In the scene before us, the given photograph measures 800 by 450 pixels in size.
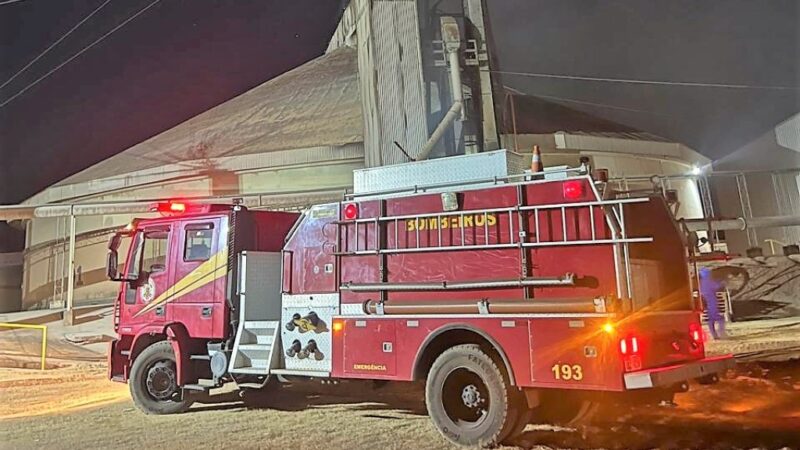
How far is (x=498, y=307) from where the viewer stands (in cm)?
532

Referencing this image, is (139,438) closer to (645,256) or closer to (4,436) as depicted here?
(4,436)

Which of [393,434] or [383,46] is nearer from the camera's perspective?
[393,434]

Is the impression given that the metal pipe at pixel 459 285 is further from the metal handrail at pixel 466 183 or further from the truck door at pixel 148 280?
the truck door at pixel 148 280

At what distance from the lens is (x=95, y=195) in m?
23.4

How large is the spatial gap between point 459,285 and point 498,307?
0.46 m

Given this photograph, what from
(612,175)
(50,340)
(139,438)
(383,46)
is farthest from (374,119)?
(139,438)

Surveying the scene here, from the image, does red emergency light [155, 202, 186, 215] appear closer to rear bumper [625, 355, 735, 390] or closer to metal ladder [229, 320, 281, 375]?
metal ladder [229, 320, 281, 375]

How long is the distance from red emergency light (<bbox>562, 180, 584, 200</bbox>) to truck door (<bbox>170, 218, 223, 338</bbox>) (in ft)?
14.2

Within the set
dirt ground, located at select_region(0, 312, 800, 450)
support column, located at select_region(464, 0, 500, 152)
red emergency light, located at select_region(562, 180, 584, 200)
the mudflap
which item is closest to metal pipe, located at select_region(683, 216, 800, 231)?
support column, located at select_region(464, 0, 500, 152)

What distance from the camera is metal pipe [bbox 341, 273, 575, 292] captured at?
5133 mm

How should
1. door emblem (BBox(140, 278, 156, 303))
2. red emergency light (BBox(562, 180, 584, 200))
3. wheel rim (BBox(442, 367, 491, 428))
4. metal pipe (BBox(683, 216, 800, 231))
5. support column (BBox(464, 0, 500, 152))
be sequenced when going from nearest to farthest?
red emergency light (BBox(562, 180, 584, 200)), wheel rim (BBox(442, 367, 491, 428)), door emblem (BBox(140, 278, 156, 303)), support column (BBox(464, 0, 500, 152)), metal pipe (BBox(683, 216, 800, 231))

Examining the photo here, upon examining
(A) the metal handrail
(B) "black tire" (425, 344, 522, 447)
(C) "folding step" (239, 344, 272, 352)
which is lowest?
(B) "black tire" (425, 344, 522, 447)

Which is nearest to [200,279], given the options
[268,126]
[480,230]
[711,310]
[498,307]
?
[480,230]

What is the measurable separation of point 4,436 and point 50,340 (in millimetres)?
11425
